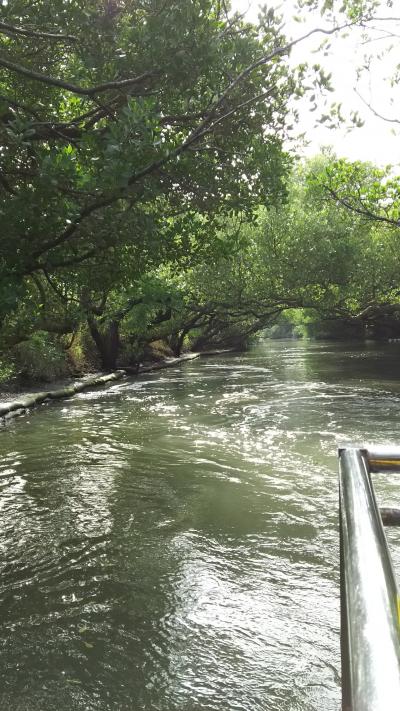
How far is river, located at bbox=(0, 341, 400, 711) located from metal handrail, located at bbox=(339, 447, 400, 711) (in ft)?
7.89

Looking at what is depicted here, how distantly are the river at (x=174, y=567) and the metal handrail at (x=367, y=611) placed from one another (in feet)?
7.89

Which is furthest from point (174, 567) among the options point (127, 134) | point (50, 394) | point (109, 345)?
point (109, 345)

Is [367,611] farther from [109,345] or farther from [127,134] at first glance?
[109,345]

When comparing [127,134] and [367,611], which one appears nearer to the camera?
[367,611]

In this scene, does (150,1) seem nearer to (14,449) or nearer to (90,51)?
(90,51)

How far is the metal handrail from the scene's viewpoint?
602mm

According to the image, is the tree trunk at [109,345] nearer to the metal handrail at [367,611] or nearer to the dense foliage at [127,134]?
the dense foliage at [127,134]

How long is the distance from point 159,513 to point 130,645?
99.1 inches

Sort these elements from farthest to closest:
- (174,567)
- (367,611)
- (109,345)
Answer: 1. (109,345)
2. (174,567)
3. (367,611)

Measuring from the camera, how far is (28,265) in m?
5.23

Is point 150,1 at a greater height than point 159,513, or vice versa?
point 150,1

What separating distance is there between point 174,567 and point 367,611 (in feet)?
13.6

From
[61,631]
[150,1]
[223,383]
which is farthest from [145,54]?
[223,383]

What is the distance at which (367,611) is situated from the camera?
757mm
